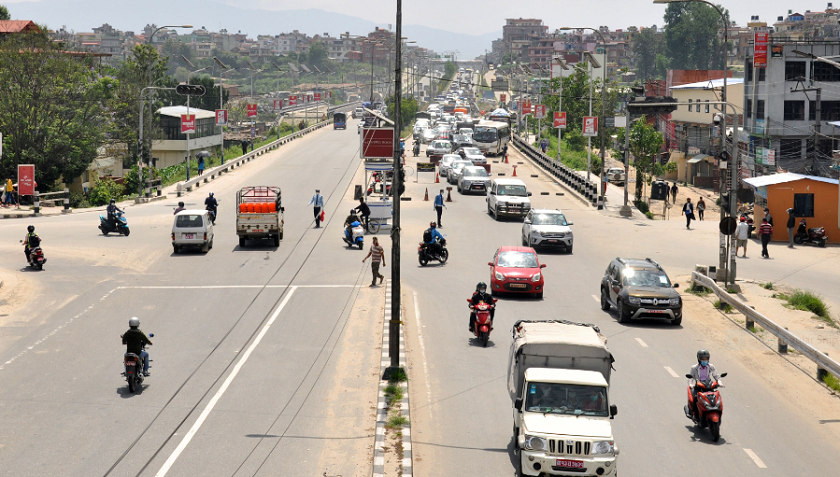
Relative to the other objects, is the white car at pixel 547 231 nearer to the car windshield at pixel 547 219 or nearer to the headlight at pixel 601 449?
the car windshield at pixel 547 219

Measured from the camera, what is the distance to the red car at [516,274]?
2712 cm

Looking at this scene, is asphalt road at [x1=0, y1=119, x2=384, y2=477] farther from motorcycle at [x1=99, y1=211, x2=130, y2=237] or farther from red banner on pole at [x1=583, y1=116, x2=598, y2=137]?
red banner on pole at [x1=583, y1=116, x2=598, y2=137]

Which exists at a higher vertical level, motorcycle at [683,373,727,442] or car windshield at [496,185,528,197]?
car windshield at [496,185,528,197]

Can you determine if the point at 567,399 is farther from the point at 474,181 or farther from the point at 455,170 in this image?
the point at 455,170

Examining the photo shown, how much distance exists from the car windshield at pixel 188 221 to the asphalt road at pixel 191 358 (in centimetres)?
112

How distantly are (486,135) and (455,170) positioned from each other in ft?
52.8

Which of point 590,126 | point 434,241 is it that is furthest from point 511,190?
point 590,126

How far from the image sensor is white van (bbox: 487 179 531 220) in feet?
145

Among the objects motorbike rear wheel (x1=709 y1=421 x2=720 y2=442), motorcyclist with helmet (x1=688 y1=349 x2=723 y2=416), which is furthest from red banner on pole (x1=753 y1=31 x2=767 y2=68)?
motorbike rear wheel (x1=709 y1=421 x2=720 y2=442)

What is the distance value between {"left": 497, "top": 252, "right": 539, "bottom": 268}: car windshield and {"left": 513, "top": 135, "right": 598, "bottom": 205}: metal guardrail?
2468 centimetres

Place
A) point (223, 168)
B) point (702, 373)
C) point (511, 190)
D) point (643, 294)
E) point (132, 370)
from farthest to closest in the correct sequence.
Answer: point (223, 168)
point (511, 190)
point (643, 294)
point (132, 370)
point (702, 373)

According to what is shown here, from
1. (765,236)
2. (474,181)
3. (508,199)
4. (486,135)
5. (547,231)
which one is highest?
(486,135)

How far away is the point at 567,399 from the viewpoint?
1338cm

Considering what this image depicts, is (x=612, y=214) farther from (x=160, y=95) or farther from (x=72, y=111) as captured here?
(x=160, y=95)
